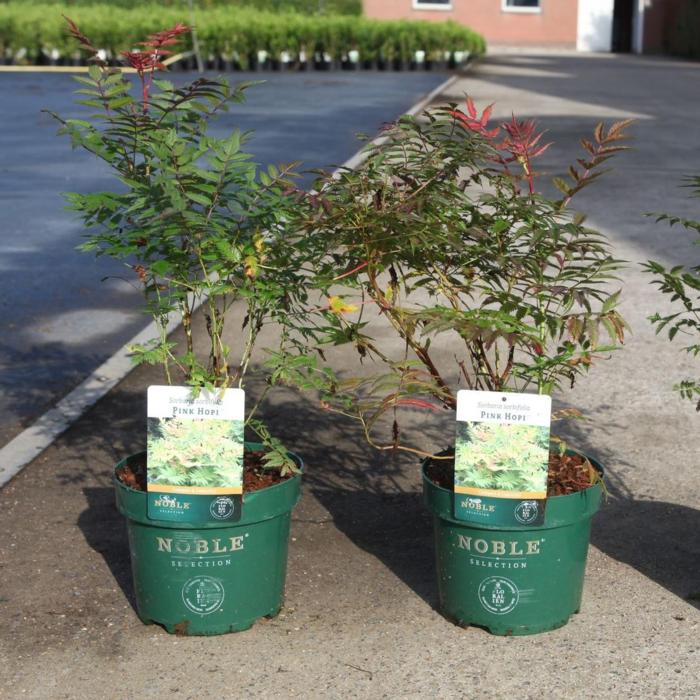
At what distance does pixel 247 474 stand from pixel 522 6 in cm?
4669

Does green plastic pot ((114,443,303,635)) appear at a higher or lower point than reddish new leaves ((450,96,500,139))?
lower

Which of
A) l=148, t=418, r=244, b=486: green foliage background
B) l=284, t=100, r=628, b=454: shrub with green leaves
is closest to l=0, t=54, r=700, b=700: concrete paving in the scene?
l=148, t=418, r=244, b=486: green foliage background

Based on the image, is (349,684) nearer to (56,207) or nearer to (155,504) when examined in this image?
(155,504)

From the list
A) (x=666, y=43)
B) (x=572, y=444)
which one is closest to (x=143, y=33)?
(x=666, y=43)

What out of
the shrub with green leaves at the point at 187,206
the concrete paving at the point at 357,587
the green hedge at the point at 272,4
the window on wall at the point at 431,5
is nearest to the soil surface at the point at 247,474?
the shrub with green leaves at the point at 187,206

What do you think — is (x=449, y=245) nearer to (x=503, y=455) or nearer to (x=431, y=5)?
(x=503, y=455)

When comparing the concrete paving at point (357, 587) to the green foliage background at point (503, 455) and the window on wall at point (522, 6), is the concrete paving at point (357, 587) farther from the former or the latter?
the window on wall at point (522, 6)

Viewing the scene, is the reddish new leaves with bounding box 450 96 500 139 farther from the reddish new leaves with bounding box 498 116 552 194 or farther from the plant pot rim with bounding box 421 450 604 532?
the plant pot rim with bounding box 421 450 604 532

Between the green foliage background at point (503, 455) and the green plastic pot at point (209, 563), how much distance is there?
1.90 feet

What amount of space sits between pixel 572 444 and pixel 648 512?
0.85 metres

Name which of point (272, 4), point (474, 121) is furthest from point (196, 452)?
point (272, 4)

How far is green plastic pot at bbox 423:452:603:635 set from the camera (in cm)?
399

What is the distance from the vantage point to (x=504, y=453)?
387 cm

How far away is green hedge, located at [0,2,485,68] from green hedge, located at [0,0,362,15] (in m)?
4.23
